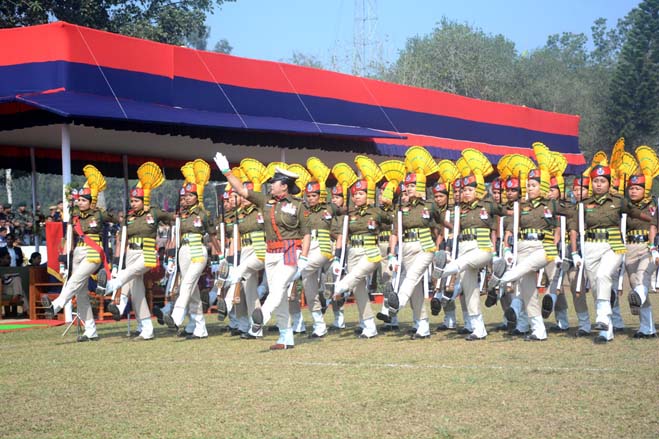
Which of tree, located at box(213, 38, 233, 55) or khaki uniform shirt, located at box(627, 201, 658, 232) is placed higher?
tree, located at box(213, 38, 233, 55)

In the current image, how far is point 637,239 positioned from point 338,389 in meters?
5.94

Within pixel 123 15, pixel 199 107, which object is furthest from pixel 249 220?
pixel 123 15

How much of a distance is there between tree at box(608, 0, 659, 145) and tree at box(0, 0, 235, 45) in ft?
95.0

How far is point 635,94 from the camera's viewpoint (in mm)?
59594

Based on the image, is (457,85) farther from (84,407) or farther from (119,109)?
(84,407)

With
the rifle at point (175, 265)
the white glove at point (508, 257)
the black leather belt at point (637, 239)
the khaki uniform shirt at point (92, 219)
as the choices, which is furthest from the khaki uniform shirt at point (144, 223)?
the black leather belt at point (637, 239)

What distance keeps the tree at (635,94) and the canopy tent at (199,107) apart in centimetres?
3092

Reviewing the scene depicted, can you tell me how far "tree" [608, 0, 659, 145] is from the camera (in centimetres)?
5912

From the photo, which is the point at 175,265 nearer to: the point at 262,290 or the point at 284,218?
the point at 262,290

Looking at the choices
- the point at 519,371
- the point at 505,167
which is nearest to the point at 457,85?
the point at 505,167

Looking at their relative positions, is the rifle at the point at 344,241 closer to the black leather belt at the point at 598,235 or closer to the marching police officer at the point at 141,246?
the marching police officer at the point at 141,246

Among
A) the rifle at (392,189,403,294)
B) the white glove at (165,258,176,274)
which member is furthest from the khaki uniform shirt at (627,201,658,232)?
the white glove at (165,258,176,274)

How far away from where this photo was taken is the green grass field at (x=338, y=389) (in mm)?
7641

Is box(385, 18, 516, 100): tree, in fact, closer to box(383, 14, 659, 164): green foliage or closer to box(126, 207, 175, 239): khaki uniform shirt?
box(383, 14, 659, 164): green foliage
